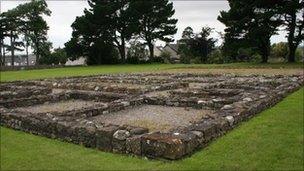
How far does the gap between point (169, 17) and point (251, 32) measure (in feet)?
68.5

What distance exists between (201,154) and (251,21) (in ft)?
118

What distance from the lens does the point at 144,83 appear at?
21562mm

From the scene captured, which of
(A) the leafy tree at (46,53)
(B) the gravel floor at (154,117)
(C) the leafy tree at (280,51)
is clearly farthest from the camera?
(A) the leafy tree at (46,53)

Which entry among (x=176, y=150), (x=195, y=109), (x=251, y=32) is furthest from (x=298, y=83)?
(x=251, y=32)

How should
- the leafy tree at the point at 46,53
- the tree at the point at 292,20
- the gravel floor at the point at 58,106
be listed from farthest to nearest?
the leafy tree at the point at 46,53, the tree at the point at 292,20, the gravel floor at the point at 58,106

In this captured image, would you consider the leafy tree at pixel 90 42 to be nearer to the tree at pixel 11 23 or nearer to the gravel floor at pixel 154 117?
the tree at pixel 11 23

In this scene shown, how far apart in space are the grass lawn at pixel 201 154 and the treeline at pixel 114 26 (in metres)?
47.3

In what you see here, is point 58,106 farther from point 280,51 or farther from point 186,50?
point 280,51

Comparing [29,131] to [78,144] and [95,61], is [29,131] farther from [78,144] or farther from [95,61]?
[95,61]

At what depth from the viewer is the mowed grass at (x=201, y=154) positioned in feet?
21.3

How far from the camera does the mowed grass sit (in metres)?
6.48

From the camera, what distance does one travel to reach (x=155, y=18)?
56.6 meters

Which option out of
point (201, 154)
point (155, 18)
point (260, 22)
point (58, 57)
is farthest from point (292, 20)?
point (58, 57)

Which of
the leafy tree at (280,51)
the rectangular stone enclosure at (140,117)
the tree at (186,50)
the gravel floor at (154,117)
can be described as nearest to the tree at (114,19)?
the tree at (186,50)
